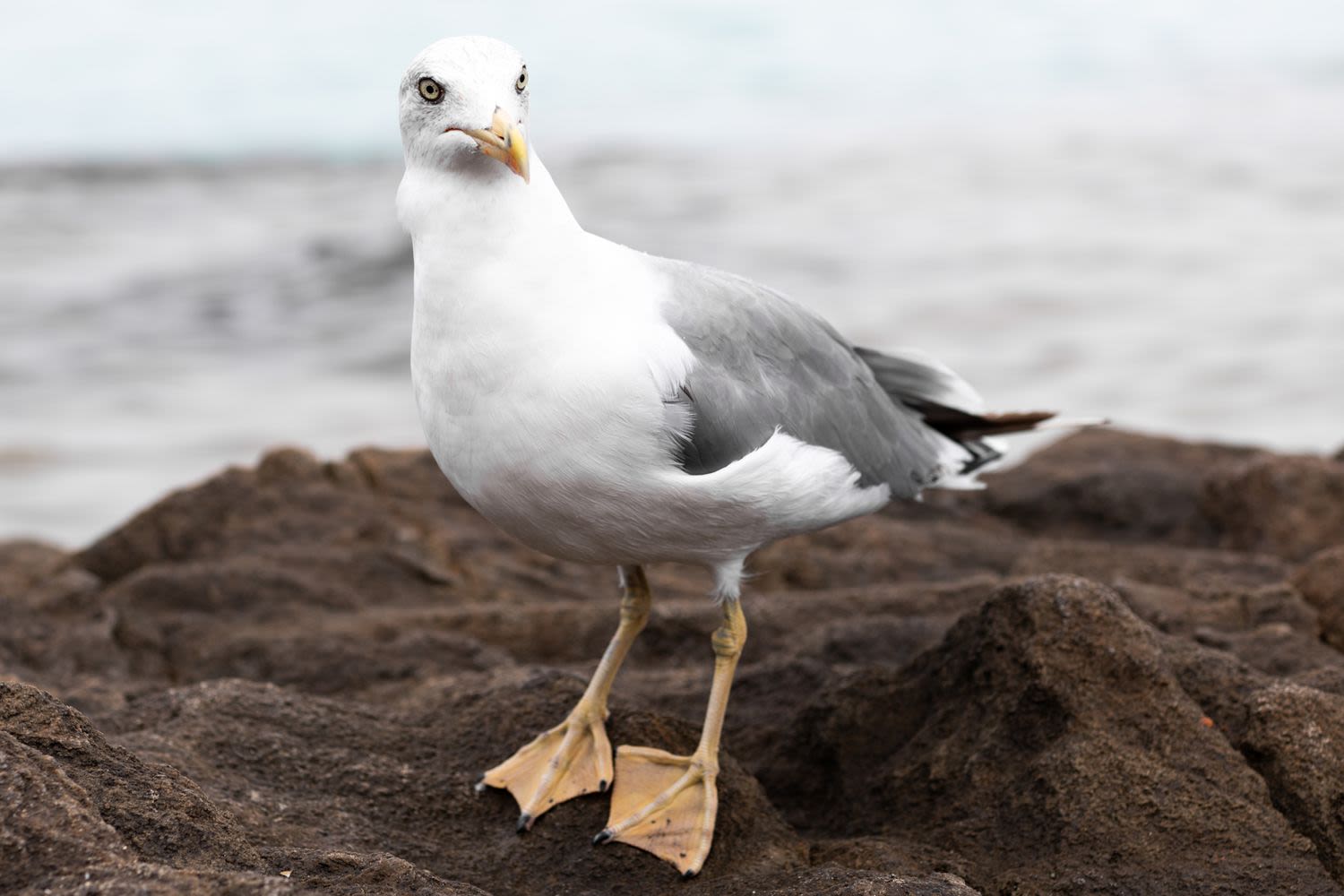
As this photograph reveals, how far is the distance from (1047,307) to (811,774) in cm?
1113

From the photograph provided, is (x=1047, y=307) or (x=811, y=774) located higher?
(x=1047, y=307)

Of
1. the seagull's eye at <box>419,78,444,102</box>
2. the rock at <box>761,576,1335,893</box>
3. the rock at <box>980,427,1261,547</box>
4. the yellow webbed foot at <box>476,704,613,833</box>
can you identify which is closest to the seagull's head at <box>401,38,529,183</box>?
the seagull's eye at <box>419,78,444,102</box>

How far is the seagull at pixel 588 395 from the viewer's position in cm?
326

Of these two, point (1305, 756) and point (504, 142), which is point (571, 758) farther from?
point (1305, 756)

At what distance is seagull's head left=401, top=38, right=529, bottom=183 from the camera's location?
3160 millimetres

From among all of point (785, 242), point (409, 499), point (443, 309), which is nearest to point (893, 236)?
point (785, 242)

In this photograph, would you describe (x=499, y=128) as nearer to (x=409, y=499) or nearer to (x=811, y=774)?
(x=811, y=774)

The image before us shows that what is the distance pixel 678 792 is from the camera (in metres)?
3.63

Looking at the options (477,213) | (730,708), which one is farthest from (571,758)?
(477,213)

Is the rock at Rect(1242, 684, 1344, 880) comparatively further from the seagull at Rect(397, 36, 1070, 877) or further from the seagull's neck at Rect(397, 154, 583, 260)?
the seagull's neck at Rect(397, 154, 583, 260)

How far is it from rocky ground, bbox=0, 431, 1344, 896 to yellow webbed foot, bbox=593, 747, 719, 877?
0.04m

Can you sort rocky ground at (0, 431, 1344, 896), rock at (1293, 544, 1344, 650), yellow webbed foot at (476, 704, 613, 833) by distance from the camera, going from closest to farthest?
1. rocky ground at (0, 431, 1344, 896)
2. yellow webbed foot at (476, 704, 613, 833)
3. rock at (1293, 544, 1344, 650)

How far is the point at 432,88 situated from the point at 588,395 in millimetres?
787

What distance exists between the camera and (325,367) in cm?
1348
